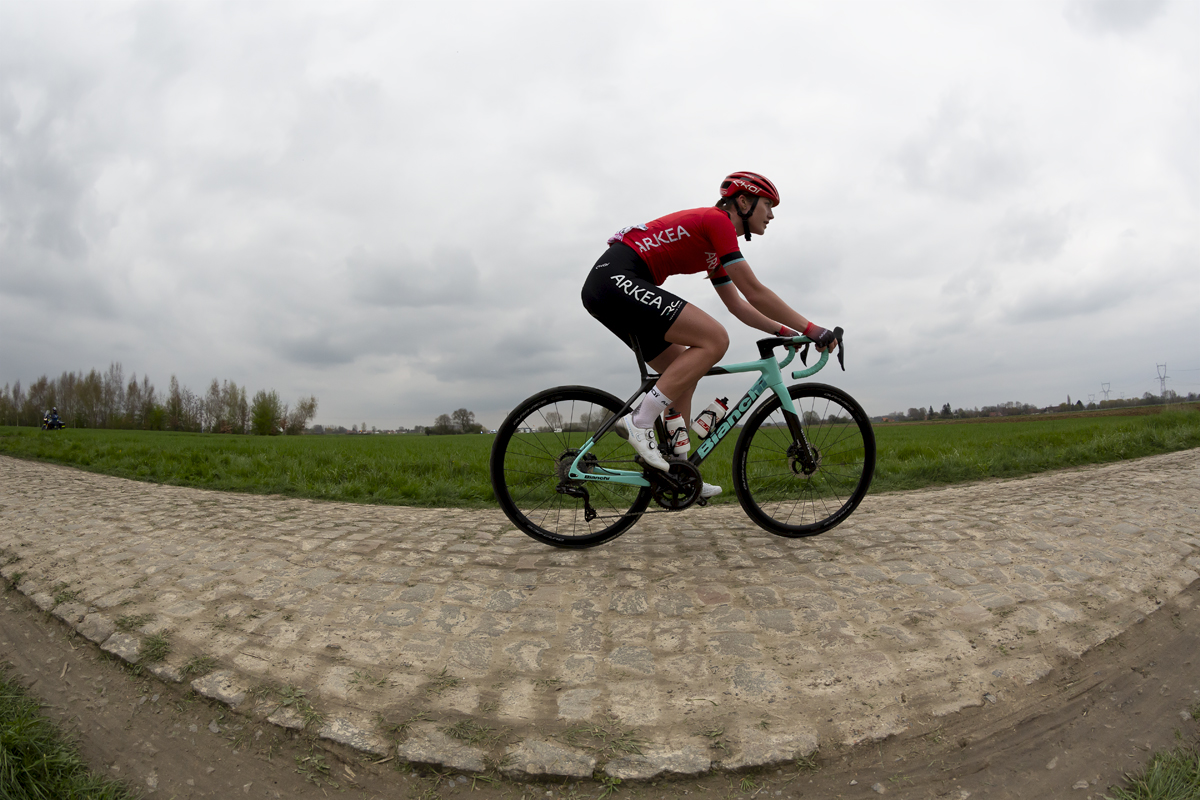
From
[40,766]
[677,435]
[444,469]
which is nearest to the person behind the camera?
[40,766]

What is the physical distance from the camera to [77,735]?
2361 millimetres

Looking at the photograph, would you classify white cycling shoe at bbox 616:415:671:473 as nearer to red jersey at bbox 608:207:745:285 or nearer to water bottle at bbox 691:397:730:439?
water bottle at bbox 691:397:730:439

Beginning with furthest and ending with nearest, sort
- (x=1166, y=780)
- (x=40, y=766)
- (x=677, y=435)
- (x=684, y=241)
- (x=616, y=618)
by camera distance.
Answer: (x=677, y=435), (x=684, y=241), (x=616, y=618), (x=40, y=766), (x=1166, y=780)

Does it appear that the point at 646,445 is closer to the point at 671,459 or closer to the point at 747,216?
the point at 671,459

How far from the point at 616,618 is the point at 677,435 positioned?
1.46m

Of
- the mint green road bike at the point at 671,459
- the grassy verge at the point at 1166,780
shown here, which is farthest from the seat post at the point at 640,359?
the grassy verge at the point at 1166,780

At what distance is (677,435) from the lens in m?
4.03

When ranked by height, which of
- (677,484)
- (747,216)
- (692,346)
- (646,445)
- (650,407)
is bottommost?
(677,484)

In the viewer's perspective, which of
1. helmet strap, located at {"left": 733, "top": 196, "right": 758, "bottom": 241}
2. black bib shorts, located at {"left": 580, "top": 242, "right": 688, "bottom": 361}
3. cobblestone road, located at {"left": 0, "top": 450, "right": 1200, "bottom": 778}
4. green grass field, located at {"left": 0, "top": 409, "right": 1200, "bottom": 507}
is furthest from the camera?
green grass field, located at {"left": 0, "top": 409, "right": 1200, "bottom": 507}

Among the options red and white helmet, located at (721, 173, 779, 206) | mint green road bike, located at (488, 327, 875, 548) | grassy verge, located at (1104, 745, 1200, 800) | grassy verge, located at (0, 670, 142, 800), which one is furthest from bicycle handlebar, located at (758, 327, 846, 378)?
grassy verge, located at (0, 670, 142, 800)

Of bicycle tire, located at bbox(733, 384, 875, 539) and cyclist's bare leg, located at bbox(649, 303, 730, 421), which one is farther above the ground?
cyclist's bare leg, located at bbox(649, 303, 730, 421)

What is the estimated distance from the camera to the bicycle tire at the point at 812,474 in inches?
170

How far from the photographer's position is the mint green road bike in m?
4.07

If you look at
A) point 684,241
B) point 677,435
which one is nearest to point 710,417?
point 677,435
